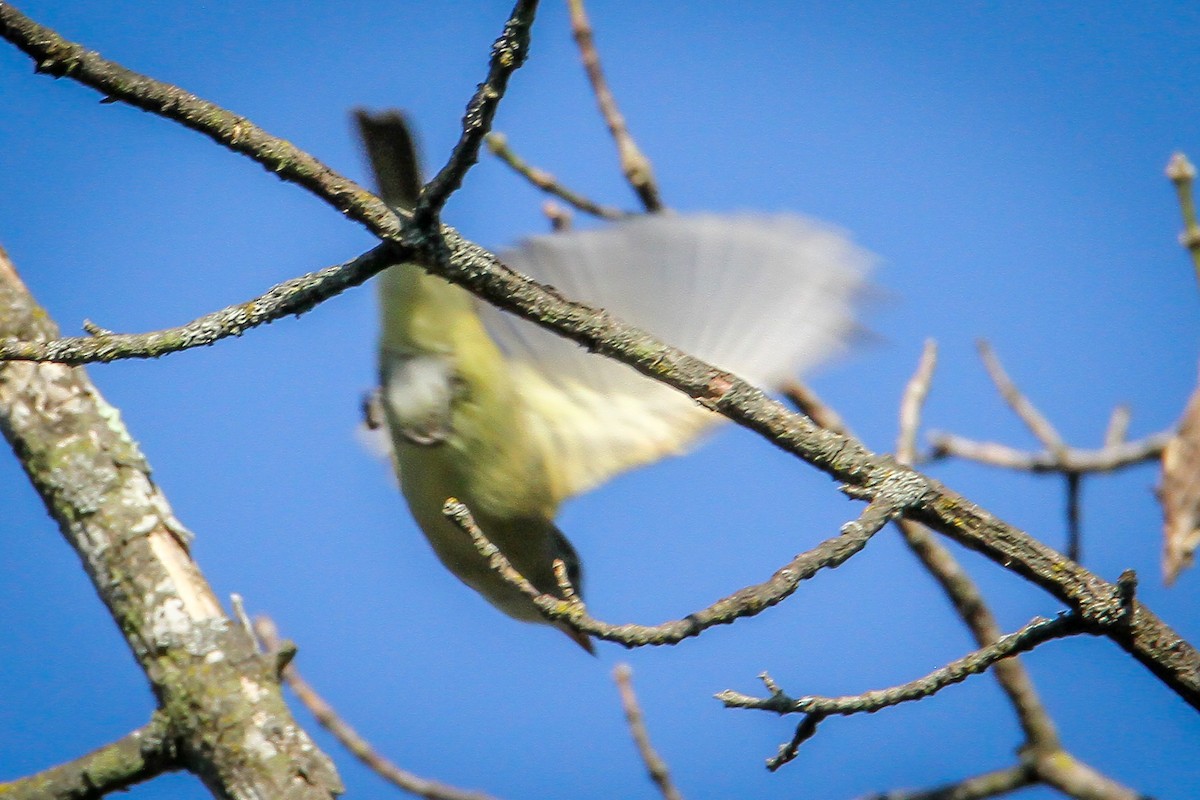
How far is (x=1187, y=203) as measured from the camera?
7.51ft

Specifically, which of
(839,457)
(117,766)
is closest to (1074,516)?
(839,457)

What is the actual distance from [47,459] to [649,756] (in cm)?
147

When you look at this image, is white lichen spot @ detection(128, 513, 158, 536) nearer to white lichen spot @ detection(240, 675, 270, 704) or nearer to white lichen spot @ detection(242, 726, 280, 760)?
white lichen spot @ detection(240, 675, 270, 704)

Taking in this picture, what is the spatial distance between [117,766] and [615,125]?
75.2 inches

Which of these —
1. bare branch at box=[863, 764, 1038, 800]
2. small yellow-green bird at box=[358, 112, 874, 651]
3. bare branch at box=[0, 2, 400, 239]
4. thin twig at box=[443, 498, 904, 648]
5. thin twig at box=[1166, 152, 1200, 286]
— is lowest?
bare branch at box=[863, 764, 1038, 800]

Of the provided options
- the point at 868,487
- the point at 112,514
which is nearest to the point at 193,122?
the point at 868,487

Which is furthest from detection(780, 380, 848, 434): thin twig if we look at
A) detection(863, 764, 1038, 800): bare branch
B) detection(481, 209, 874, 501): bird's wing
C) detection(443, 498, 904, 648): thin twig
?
detection(443, 498, 904, 648): thin twig

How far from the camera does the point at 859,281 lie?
9.18 feet

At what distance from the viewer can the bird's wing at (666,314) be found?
280 cm

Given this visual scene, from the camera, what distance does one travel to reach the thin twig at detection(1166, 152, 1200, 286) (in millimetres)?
2232

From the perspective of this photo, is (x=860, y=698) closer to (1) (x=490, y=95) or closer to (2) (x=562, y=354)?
(1) (x=490, y=95)

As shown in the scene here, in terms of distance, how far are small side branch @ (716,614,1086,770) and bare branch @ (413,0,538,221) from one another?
2.39ft

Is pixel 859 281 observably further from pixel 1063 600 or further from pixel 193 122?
pixel 193 122

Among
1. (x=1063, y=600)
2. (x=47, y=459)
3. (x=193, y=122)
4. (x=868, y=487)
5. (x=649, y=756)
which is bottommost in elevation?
(x=1063, y=600)
